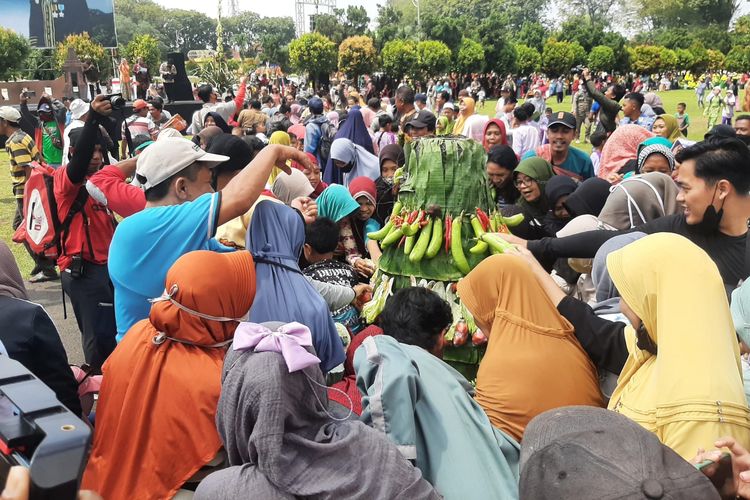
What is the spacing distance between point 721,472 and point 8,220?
11.3 metres

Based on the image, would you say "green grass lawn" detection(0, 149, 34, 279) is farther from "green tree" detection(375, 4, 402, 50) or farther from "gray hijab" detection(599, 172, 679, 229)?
"green tree" detection(375, 4, 402, 50)

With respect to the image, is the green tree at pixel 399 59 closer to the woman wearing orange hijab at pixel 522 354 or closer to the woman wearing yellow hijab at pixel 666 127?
the woman wearing yellow hijab at pixel 666 127

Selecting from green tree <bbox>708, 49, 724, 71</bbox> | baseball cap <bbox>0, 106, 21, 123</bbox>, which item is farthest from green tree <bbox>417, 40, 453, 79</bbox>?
baseball cap <bbox>0, 106, 21, 123</bbox>

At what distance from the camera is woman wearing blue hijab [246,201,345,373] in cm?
A: 275

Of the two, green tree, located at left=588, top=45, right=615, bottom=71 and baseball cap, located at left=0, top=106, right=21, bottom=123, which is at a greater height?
green tree, located at left=588, top=45, right=615, bottom=71

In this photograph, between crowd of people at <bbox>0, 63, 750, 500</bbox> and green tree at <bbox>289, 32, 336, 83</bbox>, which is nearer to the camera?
crowd of people at <bbox>0, 63, 750, 500</bbox>

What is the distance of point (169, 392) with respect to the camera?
2.22 meters

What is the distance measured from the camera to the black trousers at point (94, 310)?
4105mm

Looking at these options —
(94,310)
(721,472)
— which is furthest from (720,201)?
(94,310)

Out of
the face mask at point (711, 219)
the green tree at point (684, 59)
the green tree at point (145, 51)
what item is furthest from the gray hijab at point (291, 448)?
the green tree at point (145, 51)

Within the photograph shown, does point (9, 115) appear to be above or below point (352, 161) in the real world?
above

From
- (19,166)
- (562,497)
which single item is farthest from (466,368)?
(19,166)

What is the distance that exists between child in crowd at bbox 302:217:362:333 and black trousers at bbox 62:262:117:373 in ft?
4.69

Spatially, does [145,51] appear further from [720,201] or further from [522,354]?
[522,354]
